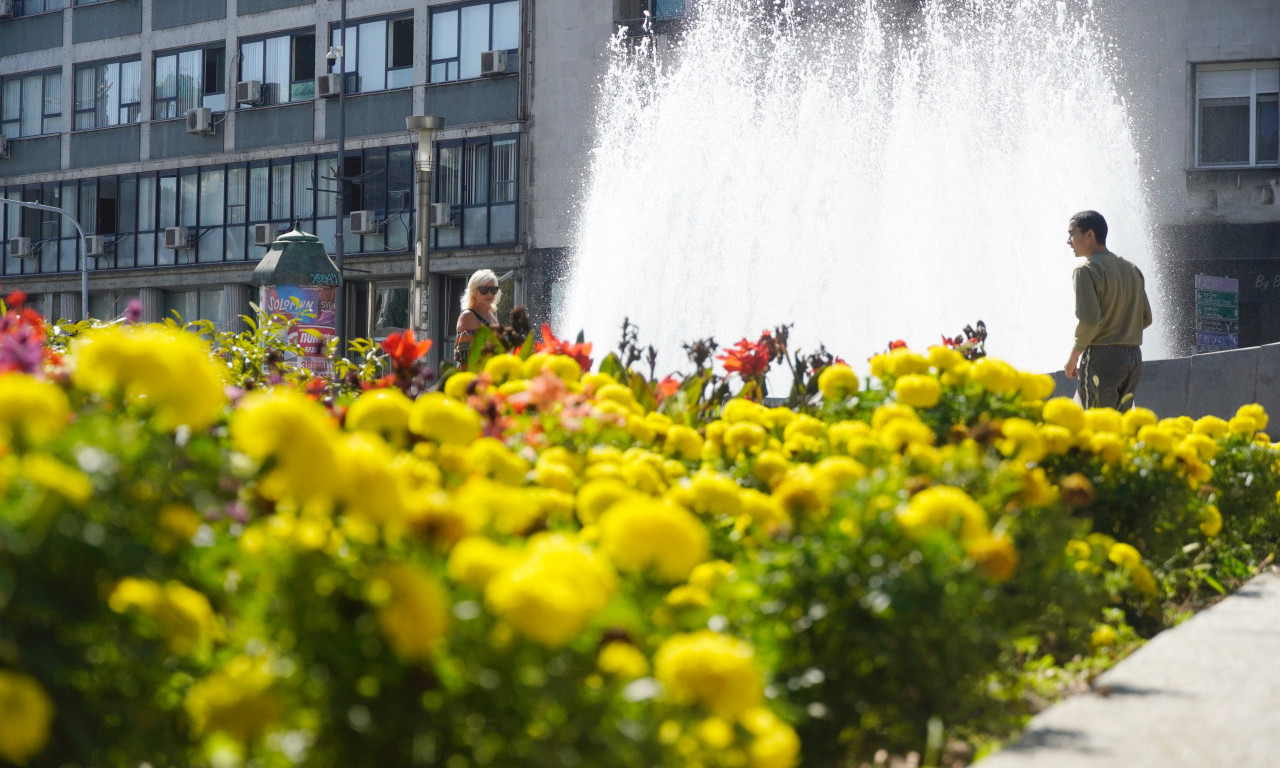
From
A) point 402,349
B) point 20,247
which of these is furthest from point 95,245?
point 402,349

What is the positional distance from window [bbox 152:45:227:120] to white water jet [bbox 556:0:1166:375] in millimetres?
13543

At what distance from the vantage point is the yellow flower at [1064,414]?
13.0ft

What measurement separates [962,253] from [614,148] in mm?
12303

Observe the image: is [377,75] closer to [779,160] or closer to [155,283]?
[155,283]

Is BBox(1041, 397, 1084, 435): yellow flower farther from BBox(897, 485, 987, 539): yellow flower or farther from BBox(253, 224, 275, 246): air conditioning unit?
BBox(253, 224, 275, 246): air conditioning unit

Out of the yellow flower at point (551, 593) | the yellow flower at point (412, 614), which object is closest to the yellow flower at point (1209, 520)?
the yellow flower at point (551, 593)

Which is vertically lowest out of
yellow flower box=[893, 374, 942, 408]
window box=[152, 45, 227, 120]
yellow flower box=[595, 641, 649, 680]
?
yellow flower box=[595, 641, 649, 680]

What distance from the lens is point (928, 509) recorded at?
2.52 metres

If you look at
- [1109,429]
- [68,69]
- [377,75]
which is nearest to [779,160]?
[377,75]

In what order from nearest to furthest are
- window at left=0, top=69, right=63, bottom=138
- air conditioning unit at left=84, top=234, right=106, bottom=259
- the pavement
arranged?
the pavement → air conditioning unit at left=84, top=234, right=106, bottom=259 → window at left=0, top=69, right=63, bottom=138

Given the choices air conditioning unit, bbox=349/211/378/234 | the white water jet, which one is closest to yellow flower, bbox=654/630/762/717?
the white water jet

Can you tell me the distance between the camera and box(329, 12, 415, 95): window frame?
1485 inches

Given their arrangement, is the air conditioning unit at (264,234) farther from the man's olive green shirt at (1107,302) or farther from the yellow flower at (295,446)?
the yellow flower at (295,446)

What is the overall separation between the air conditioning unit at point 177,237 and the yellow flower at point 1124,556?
39.0 m
